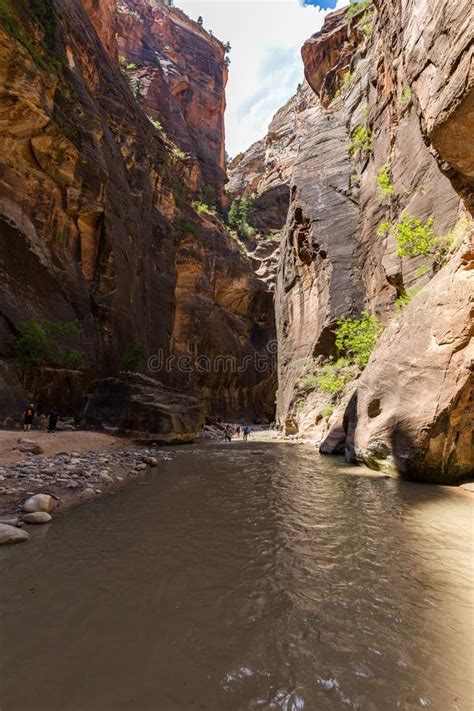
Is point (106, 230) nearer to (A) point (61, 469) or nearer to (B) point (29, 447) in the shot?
(B) point (29, 447)

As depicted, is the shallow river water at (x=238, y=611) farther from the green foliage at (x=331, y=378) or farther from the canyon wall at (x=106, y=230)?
the green foliage at (x=331, y=378)

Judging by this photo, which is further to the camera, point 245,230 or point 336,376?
point 245,230

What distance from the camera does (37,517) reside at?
4820mm

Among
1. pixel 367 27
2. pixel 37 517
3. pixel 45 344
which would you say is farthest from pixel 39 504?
pixel 367 27

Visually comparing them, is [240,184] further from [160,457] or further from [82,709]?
[82,709]

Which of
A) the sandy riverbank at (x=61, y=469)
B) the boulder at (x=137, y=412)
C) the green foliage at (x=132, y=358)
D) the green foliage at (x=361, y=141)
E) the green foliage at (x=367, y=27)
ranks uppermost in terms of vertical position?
the green foliage at (x=367, y=27)

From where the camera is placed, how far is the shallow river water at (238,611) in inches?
81.8

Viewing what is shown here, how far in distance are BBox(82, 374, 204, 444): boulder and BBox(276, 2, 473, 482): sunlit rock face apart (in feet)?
24.6

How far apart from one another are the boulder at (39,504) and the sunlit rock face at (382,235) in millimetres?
7629

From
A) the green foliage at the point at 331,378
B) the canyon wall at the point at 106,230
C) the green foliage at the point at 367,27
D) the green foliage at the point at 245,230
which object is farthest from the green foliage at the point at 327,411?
the green foliage at the point at 245,230

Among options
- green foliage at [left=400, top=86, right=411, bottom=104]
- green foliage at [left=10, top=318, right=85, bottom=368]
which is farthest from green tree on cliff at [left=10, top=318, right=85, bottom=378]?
green foliage at [left=400, top=86, right=411, bottom=104]

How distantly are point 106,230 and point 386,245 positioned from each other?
56.3ft

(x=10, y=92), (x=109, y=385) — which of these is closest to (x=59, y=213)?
(x=10, y=92)

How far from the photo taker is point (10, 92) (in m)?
15.9
